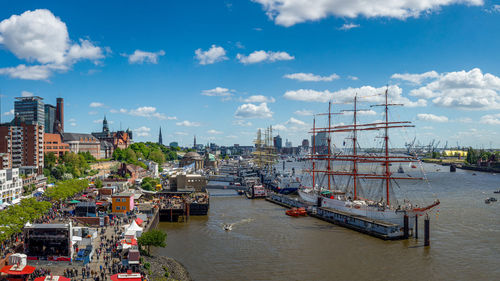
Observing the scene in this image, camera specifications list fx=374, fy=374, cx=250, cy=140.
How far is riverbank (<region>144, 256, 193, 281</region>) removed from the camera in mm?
37303

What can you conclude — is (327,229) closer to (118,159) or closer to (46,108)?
(118,159)

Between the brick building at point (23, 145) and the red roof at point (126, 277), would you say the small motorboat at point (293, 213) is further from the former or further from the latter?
the brick building at point (23, 145)

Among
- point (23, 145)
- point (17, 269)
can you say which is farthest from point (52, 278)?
→ point (23, 145)

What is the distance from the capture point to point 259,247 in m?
49.0

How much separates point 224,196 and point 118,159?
72361mm

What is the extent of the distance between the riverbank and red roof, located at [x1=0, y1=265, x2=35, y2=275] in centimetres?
1071

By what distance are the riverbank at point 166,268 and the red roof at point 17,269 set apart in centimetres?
1071

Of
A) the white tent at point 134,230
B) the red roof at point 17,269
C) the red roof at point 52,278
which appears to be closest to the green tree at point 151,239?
the white tent at point 134,230

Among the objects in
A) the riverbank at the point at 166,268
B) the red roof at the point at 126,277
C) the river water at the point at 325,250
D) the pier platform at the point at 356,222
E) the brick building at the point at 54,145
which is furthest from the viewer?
the brick building at the point at 54,145

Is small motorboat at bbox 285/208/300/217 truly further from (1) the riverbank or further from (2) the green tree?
(2) the green tree

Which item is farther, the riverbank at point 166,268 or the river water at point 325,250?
the river water at point 325,250

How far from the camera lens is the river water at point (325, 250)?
39594 mm

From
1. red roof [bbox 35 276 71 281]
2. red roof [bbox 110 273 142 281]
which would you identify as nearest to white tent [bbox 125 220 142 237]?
red roof [bbox 110 273 142 281]

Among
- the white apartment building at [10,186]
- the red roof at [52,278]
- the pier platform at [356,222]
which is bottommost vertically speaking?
the pier platform at [356,222]
